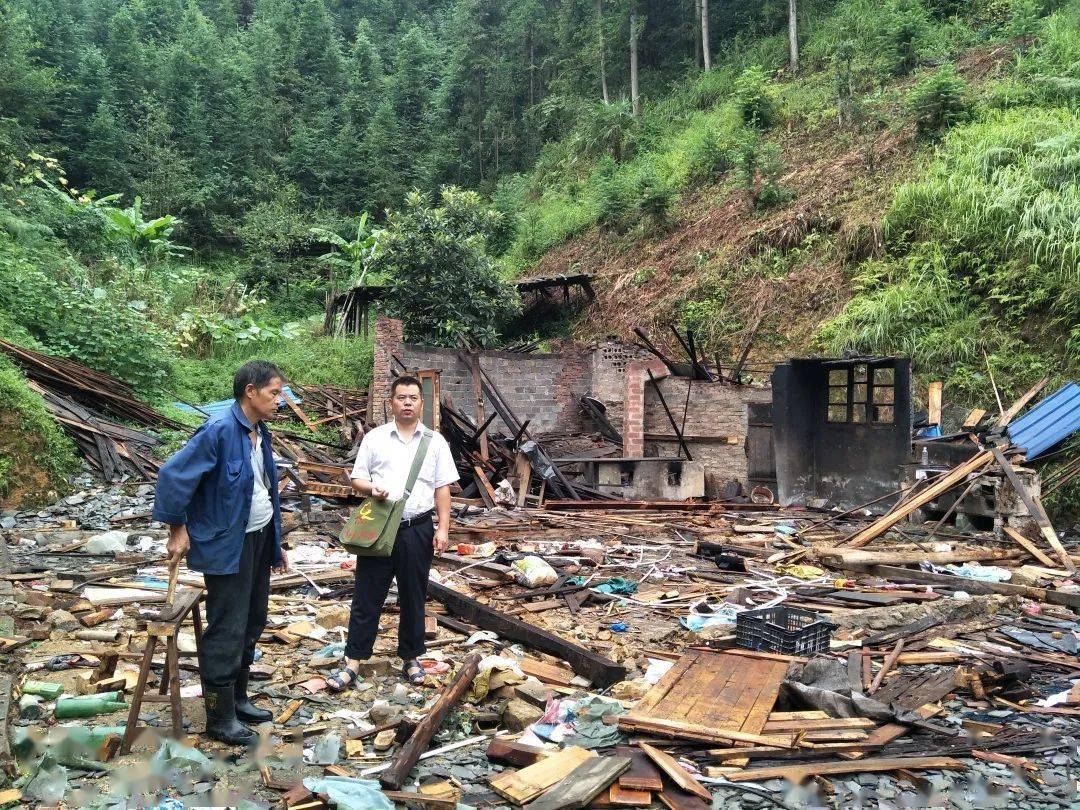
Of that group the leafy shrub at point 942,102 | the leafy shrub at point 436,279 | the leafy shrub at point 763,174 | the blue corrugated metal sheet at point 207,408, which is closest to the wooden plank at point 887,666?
the blue corrugated metal sheet at point 207,408

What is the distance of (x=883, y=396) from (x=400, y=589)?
9369 millimetres

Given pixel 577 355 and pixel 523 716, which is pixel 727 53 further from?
pixel 523 716

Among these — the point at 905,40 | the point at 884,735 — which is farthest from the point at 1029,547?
the point at 905,40

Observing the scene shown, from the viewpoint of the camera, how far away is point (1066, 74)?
16.5 meters

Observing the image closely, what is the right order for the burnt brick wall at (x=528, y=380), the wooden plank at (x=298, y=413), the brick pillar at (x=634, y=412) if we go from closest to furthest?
the brick pillar at (x=634, y=412) < the wooden plank at (x=298, y=413) < the burnt brick wall at (x=528, y=380)

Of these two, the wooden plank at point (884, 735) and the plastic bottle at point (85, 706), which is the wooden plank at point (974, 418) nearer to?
the wooden plank at point (884, 735)

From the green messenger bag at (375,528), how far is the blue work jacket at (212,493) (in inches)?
29.6

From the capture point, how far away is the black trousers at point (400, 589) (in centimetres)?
443

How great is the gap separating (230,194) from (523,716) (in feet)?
98.2

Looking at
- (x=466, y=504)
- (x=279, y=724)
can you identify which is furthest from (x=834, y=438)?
(x=279, y=724)

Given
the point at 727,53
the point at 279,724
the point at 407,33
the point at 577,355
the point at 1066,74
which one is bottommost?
the point at 279,724

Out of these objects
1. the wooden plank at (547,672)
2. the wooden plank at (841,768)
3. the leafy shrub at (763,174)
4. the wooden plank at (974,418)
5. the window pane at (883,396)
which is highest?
the leafy shrub at (763,174)

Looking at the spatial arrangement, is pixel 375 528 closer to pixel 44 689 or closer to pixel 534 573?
pixel 44 689

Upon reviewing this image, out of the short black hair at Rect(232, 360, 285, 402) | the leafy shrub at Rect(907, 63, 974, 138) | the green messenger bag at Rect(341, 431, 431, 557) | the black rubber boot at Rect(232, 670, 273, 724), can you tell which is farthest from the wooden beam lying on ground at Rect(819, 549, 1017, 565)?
the leafy shrub at Rect(907, 63, 974, 138)
